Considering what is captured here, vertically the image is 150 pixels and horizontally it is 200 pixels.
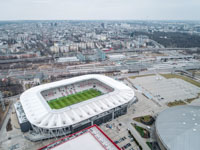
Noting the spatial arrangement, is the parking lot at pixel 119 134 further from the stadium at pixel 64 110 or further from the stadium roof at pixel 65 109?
the stadium roof at pixel 65 109

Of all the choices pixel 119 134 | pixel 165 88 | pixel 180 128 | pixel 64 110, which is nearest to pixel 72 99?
pixel 64 110

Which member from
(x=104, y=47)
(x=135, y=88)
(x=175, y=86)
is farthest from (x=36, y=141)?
(x=104, y=47)

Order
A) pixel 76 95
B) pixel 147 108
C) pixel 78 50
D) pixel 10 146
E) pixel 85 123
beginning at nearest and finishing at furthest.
→ pixel 10 146, pixel 85 123, pixel 147 108, pixel 76 95, pixel 78 50

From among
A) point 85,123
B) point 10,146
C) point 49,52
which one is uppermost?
point 49,52

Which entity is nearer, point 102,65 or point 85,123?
point 85,123

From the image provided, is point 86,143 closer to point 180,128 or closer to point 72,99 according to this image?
point 180,128

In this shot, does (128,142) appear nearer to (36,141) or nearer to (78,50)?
(36,141)
